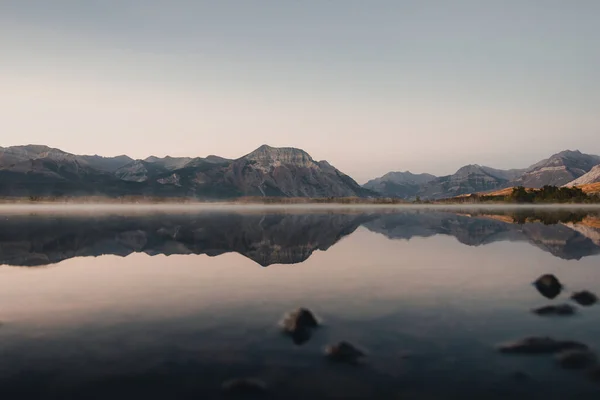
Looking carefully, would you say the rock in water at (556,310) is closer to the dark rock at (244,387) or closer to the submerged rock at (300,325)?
the submerged rock at (300,325)

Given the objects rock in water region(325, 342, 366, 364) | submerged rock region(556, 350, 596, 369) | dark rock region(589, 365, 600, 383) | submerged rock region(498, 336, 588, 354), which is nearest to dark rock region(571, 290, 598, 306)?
submerged rock region(498, 336, 588, 354)

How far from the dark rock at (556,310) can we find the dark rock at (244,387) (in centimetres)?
2047

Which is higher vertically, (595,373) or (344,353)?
(595,373)

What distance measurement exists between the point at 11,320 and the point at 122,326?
7.31m

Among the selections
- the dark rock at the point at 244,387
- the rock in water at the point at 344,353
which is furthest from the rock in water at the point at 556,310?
the dark rock at the point at 244,387

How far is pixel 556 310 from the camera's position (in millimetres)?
28516

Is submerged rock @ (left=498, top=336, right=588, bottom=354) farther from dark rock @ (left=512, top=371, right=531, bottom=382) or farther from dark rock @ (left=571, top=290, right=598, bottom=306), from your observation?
dark rock @ (left=571, top=290, right=598, bottom=306)

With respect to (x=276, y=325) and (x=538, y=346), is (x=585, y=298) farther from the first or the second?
(x=276, y=325)

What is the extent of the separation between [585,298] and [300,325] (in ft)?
72.8

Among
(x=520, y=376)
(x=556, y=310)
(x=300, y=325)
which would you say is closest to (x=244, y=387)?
(x=300, y=325)

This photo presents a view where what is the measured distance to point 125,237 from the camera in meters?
81.3

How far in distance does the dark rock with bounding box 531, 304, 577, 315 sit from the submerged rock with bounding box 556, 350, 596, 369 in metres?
7.70

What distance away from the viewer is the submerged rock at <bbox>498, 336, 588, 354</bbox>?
69.3ft


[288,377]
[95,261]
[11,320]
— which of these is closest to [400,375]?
[288,377]
